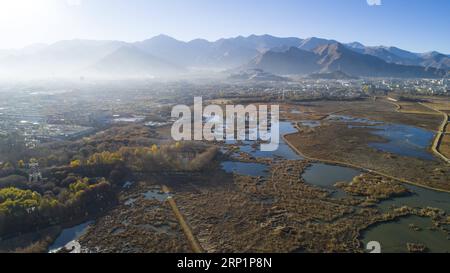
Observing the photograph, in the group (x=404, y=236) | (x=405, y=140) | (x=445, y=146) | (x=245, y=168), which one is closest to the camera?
(x=404, y=236)

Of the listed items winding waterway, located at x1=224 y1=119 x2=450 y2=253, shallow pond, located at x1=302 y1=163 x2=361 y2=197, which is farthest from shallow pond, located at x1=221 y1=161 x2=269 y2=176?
shallow pond, located at x1=302 y1=163 x2=361 y2=197

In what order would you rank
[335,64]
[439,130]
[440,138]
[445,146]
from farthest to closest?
[335,64] → [439,130] → [440,138] → [445,146]

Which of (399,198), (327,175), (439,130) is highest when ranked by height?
(439,130)

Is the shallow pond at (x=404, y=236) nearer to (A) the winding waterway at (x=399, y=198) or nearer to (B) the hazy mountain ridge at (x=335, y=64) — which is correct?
(A) the winding waterway at (x=399, y=198)

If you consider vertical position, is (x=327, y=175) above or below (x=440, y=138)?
below

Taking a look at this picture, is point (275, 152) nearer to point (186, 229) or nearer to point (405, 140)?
point (405, 140)

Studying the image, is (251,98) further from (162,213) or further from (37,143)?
(162,213)

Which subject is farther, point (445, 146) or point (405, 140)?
point (405, 140)

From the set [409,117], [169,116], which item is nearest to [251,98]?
[169,116]

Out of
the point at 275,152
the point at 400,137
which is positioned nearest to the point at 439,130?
the point at 400,137

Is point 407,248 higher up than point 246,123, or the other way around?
point 246,123
